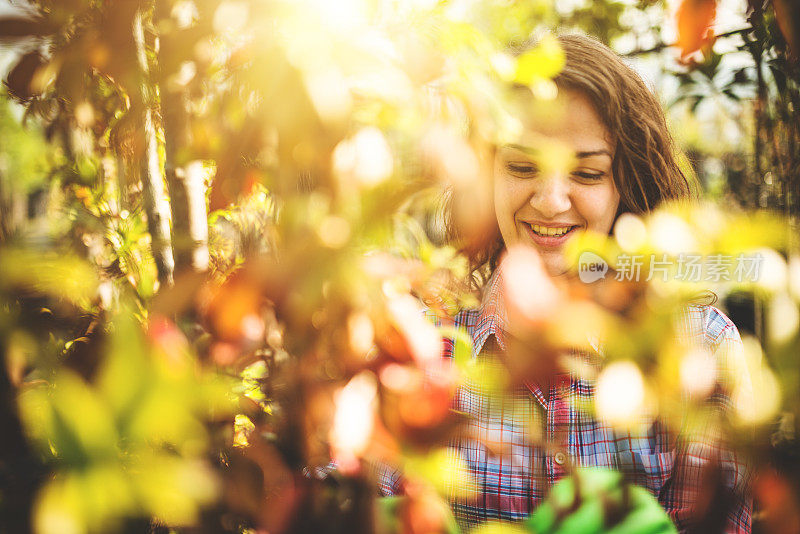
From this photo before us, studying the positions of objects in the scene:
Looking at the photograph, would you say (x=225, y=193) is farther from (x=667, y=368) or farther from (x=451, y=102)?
(x=667, y=368)

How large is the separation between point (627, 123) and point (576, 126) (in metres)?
0.29

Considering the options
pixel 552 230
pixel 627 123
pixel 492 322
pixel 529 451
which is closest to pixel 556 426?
pixel 529 451

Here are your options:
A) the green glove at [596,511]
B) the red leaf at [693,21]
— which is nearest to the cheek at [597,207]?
the red leaf at [693,21]

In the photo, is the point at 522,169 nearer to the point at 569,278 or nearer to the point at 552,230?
Result: the point at 552,230

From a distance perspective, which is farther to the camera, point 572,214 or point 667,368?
point 572,214

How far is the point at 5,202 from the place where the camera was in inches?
26.5

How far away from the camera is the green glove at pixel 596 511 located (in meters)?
0.52

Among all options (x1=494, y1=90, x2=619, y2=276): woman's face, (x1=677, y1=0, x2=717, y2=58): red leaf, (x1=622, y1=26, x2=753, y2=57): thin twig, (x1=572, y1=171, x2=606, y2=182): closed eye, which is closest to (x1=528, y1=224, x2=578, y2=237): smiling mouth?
(x1=494, y1=90, x2=619, y2=276): woman's face

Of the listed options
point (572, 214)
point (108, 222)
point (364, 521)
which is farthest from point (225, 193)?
point (572, 214)

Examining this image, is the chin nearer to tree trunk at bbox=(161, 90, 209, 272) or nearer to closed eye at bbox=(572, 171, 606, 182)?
closed eye at bbox=(572, 171, 606, 182)

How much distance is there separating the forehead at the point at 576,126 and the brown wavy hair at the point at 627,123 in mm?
22

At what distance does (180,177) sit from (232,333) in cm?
28

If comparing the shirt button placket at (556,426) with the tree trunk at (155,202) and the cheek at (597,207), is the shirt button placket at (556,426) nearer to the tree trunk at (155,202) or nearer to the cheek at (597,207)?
the cheek at (597,207)

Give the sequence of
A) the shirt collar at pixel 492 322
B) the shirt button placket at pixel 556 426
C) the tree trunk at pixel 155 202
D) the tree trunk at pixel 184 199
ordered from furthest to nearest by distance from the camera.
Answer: the shirt collar at pixel 492 322 → the shirt button placket at pixel 556 426 → the tree trunk at pixel 155 202 → the tree trunk at pixel 184 199
